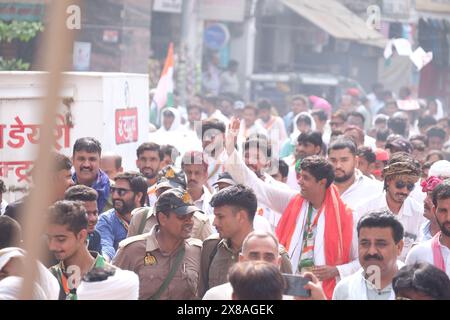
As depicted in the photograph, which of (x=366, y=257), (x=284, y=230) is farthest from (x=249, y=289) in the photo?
(x=284, y=230)

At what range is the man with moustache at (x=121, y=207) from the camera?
22.0ft

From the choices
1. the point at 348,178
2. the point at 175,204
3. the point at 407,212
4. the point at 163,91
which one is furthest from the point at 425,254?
the point at 163,91

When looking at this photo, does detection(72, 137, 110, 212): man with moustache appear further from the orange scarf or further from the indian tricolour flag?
the indian tricolour flag

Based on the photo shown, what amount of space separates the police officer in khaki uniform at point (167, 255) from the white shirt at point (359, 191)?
6.75 ft

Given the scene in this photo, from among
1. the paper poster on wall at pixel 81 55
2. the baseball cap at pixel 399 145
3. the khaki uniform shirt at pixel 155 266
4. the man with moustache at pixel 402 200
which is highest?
the paper poster on wall at pixel 81 55

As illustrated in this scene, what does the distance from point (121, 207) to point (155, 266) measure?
4.98 feet

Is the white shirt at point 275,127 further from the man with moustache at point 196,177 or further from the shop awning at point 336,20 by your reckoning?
the man with moustache at point 196,177

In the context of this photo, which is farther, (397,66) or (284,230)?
(397,66)

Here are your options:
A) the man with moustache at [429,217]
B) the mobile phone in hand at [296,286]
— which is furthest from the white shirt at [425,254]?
the mobile phone in hand at [296,286]

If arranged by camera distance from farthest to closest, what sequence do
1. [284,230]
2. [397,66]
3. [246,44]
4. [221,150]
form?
[397,66] → [246,44] → [221,150] → [284,230]
